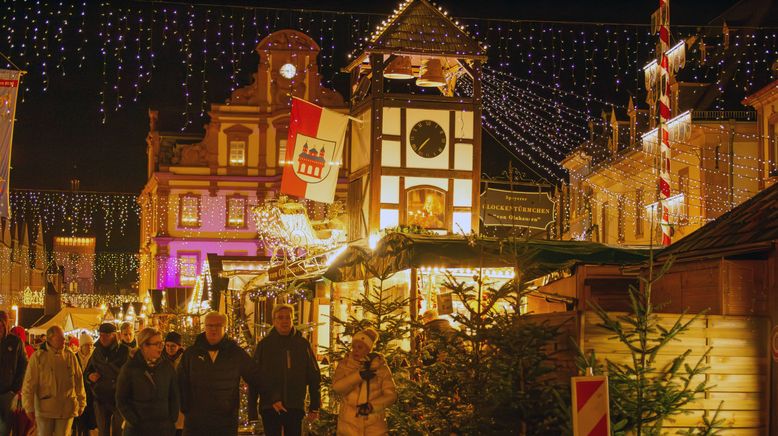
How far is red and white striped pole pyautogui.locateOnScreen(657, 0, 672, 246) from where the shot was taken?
714 inches

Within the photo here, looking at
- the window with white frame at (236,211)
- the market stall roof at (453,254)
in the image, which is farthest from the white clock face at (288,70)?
the market stall roof at (453,254)

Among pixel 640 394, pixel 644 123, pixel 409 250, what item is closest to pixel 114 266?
pixel 644 123

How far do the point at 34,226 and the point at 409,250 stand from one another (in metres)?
90.0

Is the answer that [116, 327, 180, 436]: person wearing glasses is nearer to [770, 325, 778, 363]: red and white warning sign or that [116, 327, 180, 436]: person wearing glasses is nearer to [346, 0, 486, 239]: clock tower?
[770, 325, 778, 363]: red and white warning sign

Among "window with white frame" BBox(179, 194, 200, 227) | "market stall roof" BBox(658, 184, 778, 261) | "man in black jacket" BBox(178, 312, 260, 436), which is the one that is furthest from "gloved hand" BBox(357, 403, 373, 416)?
"window with white frame" BBox(179, 194, 200, 227)

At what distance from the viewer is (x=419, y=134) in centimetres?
1981

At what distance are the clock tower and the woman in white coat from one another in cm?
1003

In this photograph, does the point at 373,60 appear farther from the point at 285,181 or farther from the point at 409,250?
the point at 409,250

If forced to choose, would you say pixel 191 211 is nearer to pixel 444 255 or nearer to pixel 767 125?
pixel 767 125

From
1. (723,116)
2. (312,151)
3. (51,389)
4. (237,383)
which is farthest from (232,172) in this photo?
(237,383)

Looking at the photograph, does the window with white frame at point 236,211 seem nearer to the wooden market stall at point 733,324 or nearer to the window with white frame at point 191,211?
the window with white frame at point 191,211

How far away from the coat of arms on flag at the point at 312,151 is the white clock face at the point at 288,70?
41332 millimetres

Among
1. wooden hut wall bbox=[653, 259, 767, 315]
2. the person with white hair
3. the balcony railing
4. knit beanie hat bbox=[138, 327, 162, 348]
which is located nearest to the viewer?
wooden hut wall bbox=[653, 259, 767, 315]

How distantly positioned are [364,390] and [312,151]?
34.2ft
